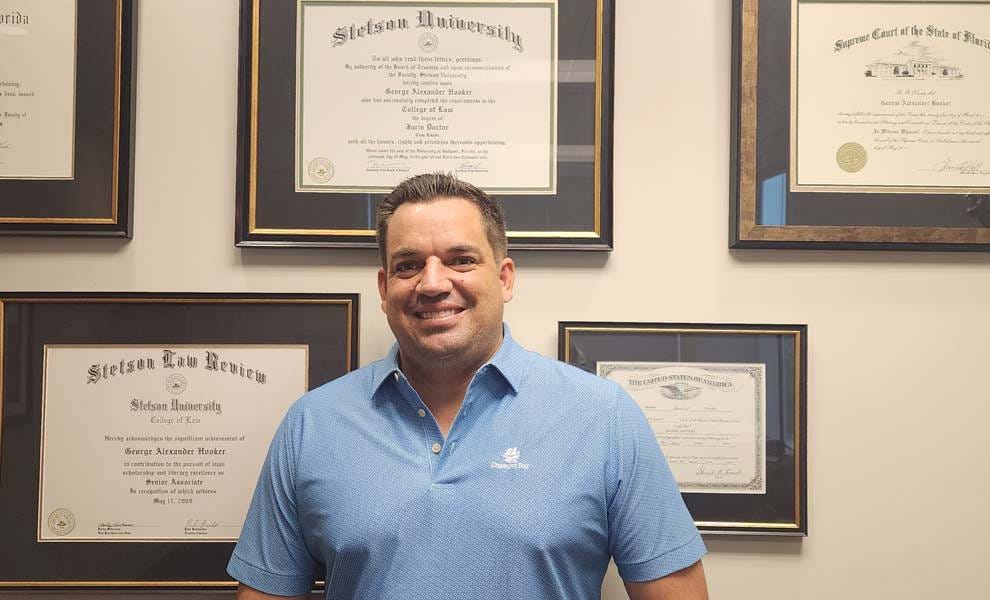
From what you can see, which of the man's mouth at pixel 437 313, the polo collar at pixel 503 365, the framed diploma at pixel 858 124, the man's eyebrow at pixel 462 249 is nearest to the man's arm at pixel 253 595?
the polo collar at pixel 503 365

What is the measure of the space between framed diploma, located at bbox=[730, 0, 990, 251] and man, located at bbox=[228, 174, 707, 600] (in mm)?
497

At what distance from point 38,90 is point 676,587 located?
4.64 ft

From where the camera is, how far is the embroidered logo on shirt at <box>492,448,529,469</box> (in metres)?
1.01

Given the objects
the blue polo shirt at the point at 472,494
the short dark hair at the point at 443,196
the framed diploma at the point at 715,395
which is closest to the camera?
the blue polo shirt at the point at 472,494

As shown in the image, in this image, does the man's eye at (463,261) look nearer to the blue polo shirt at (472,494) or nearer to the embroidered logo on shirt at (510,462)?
the blue polo shirt at (472,494)

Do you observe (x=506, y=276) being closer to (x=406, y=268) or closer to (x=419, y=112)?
(x=406, y=268)

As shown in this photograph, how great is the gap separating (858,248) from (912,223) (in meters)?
0.11

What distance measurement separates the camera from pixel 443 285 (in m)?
1.03

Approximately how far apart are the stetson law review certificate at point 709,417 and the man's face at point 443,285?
317 mm

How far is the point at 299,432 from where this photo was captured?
43.4 inches

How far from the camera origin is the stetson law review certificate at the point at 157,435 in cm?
127

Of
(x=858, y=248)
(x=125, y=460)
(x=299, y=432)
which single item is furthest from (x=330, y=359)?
(x=858, y=248)

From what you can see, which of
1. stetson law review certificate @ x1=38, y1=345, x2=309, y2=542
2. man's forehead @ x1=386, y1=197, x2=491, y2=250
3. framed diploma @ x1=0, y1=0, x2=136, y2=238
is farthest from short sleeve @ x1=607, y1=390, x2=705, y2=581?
framed diploma @ x1=0, y1=0, x2=136, y2=238
